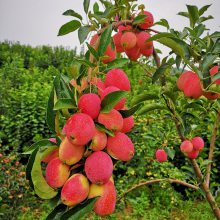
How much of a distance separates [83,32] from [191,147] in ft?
2.40

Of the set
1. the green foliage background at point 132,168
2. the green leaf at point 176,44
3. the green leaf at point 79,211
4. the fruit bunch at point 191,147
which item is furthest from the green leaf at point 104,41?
the green foliage background at point 132,168

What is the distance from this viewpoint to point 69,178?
517 mm

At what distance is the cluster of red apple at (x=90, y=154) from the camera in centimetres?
50

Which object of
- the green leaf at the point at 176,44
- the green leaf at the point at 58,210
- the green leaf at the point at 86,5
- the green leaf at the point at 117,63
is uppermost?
A: the green leaf at the point at 86,5

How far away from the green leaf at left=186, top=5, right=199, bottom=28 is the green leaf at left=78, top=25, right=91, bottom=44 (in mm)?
280

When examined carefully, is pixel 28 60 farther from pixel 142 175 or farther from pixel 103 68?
pixel 103 68

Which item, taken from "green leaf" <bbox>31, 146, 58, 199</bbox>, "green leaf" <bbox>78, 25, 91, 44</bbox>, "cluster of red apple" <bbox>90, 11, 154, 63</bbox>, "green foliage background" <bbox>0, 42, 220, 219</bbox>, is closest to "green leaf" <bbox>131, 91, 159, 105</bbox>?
"cluster of red apple" <bbox>90, 11, 154, 63</bbox>

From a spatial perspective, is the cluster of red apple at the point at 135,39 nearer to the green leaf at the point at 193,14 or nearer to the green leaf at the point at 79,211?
the green leaf at the point at 193,14

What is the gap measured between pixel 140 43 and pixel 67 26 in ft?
0.58

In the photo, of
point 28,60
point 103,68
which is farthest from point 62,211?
point 28,60

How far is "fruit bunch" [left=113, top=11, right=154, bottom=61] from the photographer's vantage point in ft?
2.48

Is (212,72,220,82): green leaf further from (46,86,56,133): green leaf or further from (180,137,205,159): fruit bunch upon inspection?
(180,137,205,159): fruit bunch

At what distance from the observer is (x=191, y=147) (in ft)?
4.09

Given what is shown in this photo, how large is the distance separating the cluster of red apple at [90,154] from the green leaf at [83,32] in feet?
0.49
